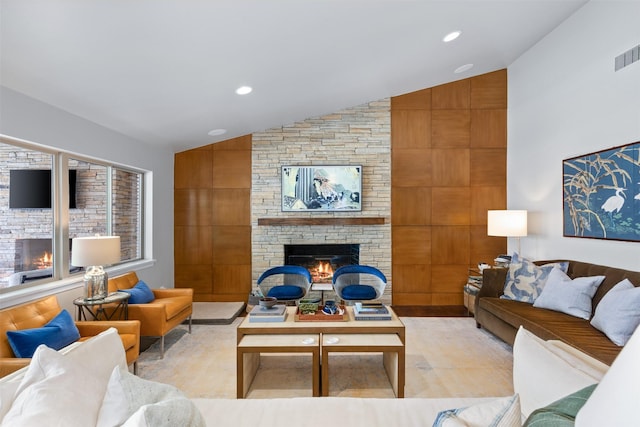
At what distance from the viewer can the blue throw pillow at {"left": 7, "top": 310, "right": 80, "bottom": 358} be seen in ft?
7.11

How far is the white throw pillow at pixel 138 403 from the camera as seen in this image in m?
1.09

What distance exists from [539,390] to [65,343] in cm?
283

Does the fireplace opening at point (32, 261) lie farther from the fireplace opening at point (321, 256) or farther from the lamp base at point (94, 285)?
the fireplace opening at point (321, 256)

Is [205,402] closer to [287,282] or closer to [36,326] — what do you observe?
[36,326]

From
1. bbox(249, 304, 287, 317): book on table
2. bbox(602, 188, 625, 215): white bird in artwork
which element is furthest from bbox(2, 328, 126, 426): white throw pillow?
bbox(602, 188, 625, 215): white bird in artwork

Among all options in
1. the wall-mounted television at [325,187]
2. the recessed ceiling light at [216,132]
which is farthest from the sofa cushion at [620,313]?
the recessed ceiling light at [216,132]

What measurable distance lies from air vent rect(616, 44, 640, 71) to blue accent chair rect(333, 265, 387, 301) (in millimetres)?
3220

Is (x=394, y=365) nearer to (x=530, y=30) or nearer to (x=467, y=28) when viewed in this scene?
Result: (x=467, y=28)

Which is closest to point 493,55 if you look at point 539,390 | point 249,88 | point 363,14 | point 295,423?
point 363,14

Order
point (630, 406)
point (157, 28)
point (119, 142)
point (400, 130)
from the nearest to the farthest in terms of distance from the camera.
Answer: point (630, 406) → point (157, 28) → point (119, 142) → point (400, 130)

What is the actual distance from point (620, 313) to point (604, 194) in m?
1.40

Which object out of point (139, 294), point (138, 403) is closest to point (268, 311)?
point (139, 294)

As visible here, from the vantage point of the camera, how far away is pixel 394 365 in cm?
268

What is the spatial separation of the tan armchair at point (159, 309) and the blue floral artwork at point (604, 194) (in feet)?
14.3
